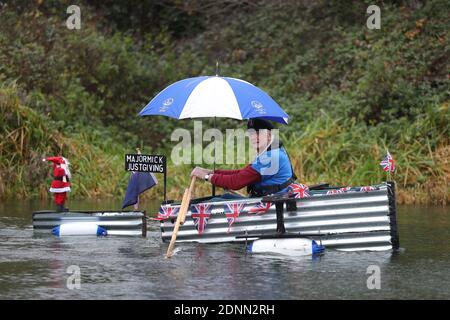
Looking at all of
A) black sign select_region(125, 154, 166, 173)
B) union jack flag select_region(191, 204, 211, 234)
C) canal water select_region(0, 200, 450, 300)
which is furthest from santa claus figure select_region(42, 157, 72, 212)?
union jack flag select_region(191, 204, 211, 234)

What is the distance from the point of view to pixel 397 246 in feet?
41.0

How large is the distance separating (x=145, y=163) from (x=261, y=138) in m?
1.71

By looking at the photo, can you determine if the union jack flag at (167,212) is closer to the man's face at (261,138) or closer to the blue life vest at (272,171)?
the blue life vest at (272,171)

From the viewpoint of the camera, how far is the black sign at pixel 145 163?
13.7m

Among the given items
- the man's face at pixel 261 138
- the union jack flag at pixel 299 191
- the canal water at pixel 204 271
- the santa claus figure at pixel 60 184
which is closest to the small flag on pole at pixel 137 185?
the canal water at pixel 204 271

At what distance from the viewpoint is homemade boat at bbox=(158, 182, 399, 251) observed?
40.4 ft

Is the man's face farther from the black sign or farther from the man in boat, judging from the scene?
the black sign

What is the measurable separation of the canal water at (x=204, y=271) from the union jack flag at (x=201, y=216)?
25 cm

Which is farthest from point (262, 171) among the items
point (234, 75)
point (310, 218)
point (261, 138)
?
point (234, 75)

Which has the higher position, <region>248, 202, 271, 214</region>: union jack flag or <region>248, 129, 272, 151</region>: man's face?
<region>248, 129, 272, 151</region>: man's face

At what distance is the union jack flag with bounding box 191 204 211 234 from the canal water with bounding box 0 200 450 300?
9.7 inches
